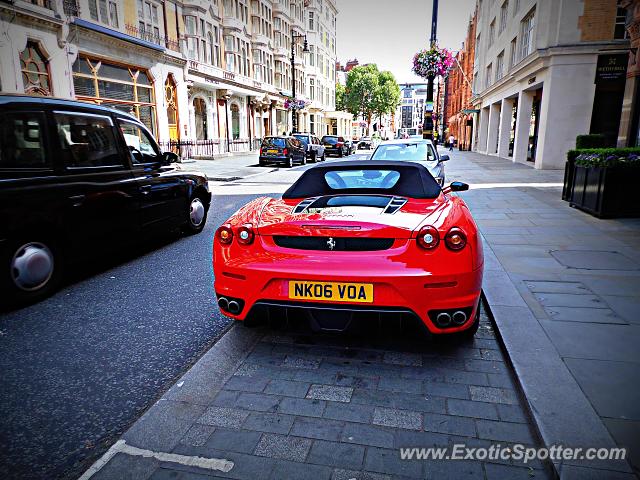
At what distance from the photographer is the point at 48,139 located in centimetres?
457

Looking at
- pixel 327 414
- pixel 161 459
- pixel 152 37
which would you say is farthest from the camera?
pixel 152 37

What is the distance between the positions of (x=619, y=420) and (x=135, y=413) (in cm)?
267

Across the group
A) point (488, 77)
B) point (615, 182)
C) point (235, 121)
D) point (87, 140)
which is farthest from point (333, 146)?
point (87, 140)

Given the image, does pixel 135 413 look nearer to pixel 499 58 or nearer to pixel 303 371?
pixel 303 371

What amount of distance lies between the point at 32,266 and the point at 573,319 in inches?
195

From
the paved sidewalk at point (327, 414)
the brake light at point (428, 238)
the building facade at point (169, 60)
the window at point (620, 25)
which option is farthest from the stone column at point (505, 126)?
the brake light at point (428, 238)

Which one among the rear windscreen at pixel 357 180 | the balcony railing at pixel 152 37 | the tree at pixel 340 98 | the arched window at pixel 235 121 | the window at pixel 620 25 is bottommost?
the rear windscreen at pixel 357 180

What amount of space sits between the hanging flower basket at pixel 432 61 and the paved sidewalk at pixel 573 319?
14346 millimetres

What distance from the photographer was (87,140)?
16.8 ft

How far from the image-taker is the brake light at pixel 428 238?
2.92 metres

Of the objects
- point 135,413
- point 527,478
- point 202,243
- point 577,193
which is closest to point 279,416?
point 135,413

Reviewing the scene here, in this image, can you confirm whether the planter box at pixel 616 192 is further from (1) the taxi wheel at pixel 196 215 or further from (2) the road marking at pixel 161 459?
(2) the road marking at pixel 161 459

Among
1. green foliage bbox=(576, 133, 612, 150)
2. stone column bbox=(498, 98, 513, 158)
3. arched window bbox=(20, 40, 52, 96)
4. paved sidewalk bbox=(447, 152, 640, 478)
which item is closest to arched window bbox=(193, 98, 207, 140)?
arched window bbox=(20, 40, 52, 96)

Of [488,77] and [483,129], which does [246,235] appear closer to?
[488,77]
